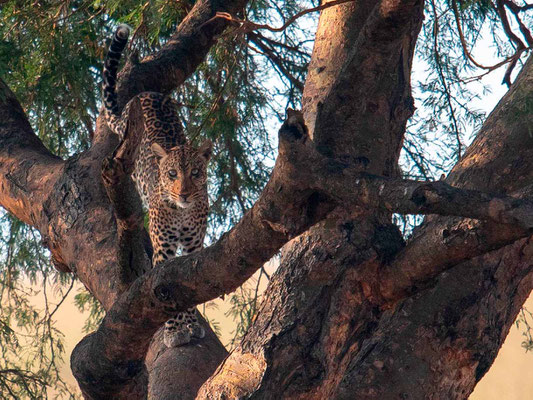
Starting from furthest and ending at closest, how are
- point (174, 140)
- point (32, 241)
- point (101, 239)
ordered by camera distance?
point (32, 241) → point (174, 140) → point (101, 239)

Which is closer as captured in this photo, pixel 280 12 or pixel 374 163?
pixel 374 163

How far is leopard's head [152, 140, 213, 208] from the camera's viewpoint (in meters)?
5.89

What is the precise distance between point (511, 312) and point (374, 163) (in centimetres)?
78

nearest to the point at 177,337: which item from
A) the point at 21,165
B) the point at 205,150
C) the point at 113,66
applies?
the point at 21,165

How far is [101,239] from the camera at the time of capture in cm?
443

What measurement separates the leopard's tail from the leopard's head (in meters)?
0.46

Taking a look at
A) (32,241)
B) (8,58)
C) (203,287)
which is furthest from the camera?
(32,241)

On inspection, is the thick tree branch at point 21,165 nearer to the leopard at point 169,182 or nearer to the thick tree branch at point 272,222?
the leopard at point 169,182

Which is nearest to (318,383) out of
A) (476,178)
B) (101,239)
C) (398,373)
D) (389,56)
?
(398,373)

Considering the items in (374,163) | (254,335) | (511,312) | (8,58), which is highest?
(8,58)

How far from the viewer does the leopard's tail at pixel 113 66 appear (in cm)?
602

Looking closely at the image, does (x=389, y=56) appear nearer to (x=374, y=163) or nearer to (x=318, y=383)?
(x=374, y=163)

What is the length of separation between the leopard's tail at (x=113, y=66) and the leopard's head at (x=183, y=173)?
1.51 ft

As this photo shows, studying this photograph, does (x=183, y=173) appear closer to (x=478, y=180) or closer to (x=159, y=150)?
(x=159, y=150)
